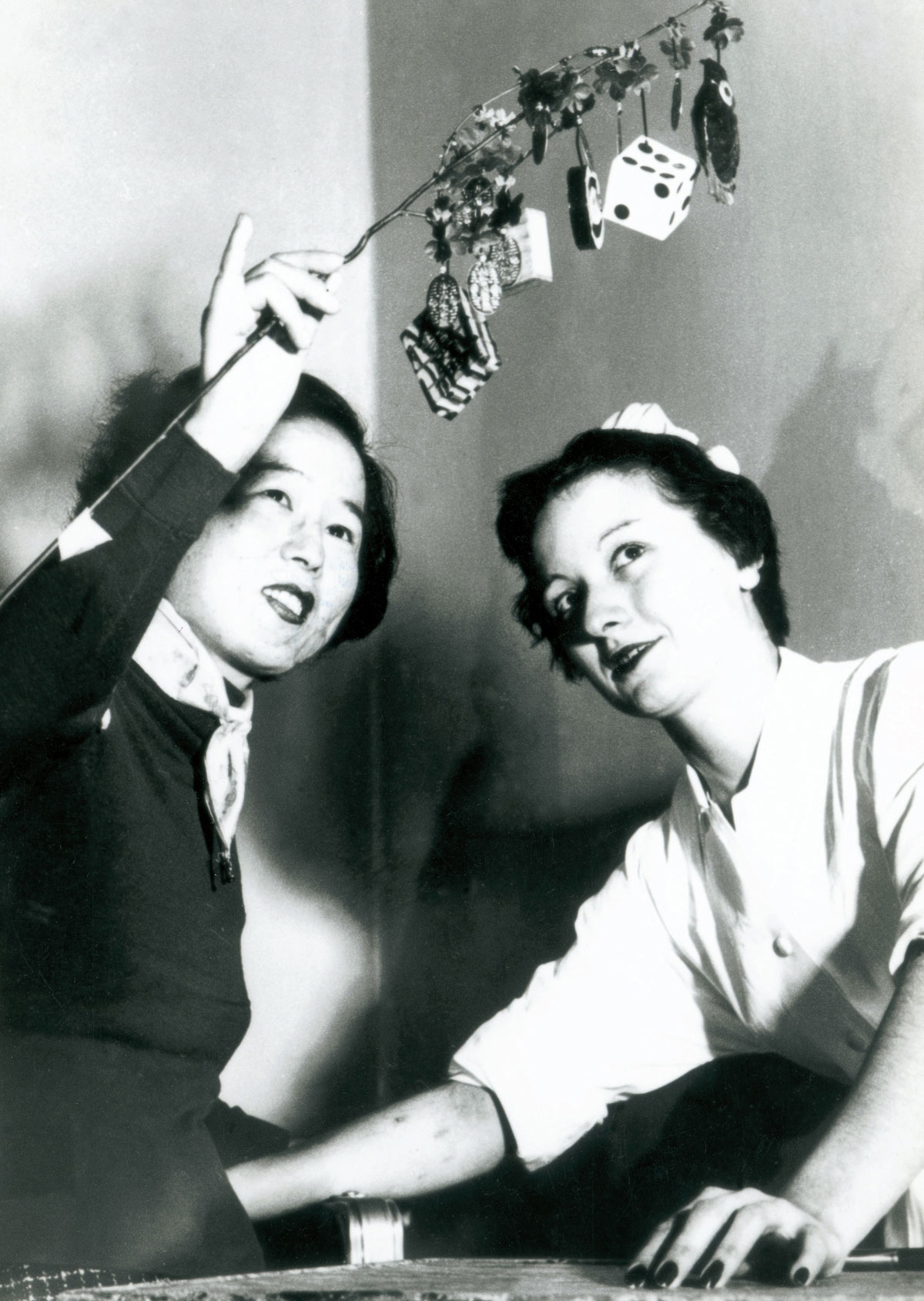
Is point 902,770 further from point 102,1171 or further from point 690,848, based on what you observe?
point 102,1171

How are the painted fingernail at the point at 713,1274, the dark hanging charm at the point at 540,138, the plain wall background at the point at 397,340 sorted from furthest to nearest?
the dark hanging charm at the point at 540,138, the plain wall background at the point at 397,340, the painted fingernail at the point at 713,1274

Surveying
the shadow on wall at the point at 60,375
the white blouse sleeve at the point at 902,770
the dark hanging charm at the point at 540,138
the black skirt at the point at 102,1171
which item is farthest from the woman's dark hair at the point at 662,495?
the black skirt at the point at 102,1171

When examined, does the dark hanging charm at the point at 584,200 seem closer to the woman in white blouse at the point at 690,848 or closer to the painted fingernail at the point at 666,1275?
the woman in white blouse at the point at 690,848

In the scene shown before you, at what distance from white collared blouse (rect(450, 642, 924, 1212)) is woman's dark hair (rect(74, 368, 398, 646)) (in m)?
0.29

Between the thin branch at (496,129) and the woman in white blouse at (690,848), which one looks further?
the thin branch at (496,129)

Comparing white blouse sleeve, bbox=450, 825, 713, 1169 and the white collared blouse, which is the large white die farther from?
white blouse sleeve, bbox=450, 825, 713, 1169

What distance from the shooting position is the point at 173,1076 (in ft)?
3.02

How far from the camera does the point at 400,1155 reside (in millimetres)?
992

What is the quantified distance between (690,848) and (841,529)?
26 centimetres

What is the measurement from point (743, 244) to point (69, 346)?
0.54 metres

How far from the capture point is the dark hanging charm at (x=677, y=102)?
3.26 feet

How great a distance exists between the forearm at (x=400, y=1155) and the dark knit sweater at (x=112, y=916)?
6 centimetres

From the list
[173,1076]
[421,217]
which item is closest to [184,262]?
[421,217]

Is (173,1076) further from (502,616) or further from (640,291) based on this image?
(640,291)
